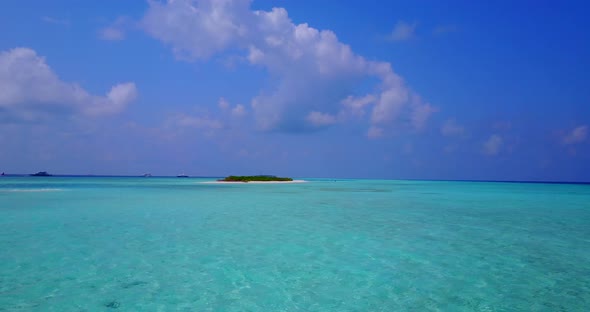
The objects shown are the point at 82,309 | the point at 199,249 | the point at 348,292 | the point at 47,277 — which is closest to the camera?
the point at 82,309

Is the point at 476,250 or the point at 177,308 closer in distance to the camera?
the point at 177,308

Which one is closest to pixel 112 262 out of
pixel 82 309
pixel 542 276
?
pixel 82 309

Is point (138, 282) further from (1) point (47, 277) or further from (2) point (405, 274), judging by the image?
(2) point (405, 274)

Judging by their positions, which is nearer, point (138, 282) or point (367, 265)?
point (138, 282)

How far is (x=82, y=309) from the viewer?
269 inches

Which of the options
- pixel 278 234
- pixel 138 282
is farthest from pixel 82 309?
pixel 278 234

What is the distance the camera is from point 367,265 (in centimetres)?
1040

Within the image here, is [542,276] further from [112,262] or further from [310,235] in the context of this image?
[112,262]

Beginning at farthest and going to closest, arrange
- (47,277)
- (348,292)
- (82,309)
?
(47,277) < (348,292) < (82,309)

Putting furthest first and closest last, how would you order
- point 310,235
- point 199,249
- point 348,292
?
point 310,235
point 199,249
point 348,292

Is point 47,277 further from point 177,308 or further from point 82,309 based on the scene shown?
point 177,308

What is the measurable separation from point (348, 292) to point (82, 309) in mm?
5558

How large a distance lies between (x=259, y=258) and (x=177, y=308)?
13.9 ft

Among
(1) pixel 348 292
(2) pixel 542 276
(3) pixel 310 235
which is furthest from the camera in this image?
(3) pixel 310 235
